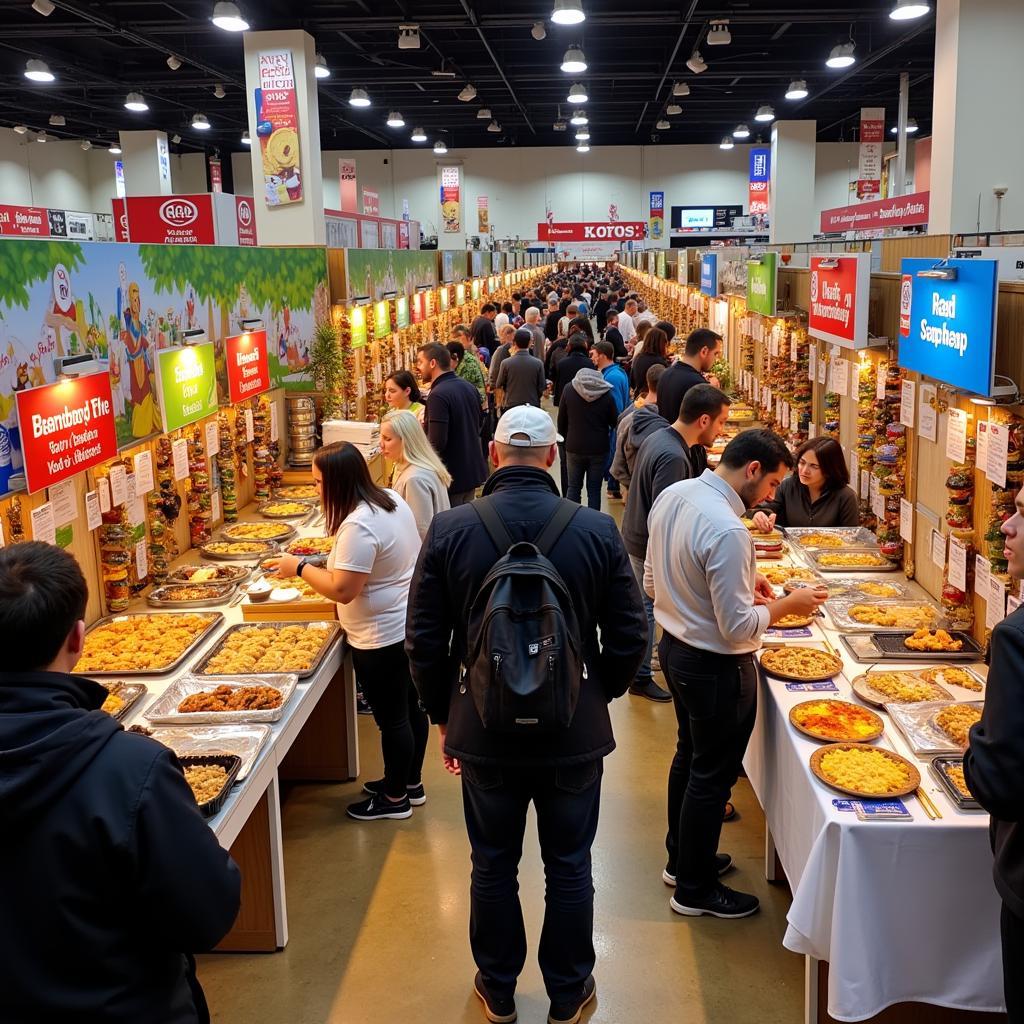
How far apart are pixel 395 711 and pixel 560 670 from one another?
206cm

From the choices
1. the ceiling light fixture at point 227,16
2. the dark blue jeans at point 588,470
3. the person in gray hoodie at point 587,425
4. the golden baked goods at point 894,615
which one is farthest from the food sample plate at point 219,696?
the ceiling light fixture at point 227,16

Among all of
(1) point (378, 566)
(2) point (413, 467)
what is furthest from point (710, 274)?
(1) point (378, 566)

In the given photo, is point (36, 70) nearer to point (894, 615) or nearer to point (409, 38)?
point (409, 38)

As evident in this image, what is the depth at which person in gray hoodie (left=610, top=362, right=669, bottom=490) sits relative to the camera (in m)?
6.35

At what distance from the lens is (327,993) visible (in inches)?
152

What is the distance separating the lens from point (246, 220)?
12688 millimetres

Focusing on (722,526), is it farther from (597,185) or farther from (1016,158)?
(597,185)

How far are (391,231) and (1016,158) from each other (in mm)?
8157

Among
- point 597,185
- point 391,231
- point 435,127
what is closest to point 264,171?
point 391,231

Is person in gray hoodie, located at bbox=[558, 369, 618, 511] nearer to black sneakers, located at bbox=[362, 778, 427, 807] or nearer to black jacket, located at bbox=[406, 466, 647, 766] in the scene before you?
black sneakers, located at bbox=[362, 778, 427, 807]

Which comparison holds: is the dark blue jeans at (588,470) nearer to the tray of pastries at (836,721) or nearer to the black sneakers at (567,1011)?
the tray of pastries at (836,721)

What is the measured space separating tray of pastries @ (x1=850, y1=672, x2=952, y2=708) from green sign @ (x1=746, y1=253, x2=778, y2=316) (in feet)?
16.0

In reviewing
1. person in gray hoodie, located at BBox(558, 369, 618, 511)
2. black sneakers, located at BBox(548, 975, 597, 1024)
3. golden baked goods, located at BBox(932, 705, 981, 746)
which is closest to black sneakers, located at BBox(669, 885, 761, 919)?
black sneakers, located at BBox(548, 975, 597, 1024)

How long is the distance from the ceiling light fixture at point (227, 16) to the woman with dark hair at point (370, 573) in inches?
311
